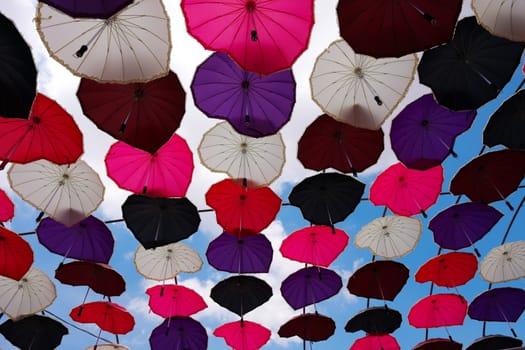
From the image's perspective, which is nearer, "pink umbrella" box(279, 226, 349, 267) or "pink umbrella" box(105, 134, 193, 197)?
"pink umbrella" box(105, 134, 193, 197)

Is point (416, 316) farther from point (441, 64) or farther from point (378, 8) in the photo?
point (378, 8)

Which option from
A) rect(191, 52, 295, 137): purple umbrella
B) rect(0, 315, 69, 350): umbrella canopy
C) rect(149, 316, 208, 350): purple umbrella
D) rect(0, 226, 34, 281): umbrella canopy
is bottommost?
rect(0, 315, 69, 350): umbrella canopy

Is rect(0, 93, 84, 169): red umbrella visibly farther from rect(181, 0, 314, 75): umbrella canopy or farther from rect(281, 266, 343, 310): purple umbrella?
rect(281, 266, 343, 310): purple umbrella

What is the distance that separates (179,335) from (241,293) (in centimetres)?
221

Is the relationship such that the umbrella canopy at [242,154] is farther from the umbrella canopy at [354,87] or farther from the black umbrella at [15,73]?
the black umbrella at [15,73]

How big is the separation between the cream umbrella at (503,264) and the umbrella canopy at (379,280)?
1808 millimetres

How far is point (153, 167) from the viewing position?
7.41 meters

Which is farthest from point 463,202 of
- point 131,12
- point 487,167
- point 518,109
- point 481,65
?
point 131,12

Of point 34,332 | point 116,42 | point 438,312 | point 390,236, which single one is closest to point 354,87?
point 116,42

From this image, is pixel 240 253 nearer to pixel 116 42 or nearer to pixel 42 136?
pixel 42 136

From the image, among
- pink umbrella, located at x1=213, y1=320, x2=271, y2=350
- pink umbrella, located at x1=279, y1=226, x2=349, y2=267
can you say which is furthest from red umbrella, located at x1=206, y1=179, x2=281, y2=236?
pink umbrella, located at x1=213, y1=320, x2=271, y2=350

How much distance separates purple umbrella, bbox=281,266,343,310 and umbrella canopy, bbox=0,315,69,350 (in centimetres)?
545

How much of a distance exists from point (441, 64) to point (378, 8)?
1.71m

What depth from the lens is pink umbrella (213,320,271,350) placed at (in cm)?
1026
